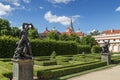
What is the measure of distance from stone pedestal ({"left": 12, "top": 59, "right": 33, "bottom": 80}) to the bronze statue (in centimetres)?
23

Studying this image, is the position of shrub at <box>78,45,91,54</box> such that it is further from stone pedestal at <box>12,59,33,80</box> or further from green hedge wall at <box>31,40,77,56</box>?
stone pedestal at <box>12,59,33,80</box>

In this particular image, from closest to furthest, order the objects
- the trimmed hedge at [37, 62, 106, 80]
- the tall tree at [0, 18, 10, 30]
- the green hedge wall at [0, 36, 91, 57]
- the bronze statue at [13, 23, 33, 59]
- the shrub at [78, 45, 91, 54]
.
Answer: the bronze statue at [13, 23, 33, 59] < the trimmed hedge at [37, 62, 106, 80] < the green hedge wall at [0, 36, 91, 57] < the tall tree at [0, 18, 10, 30] < the shrub at [78, 45, 91, 54]

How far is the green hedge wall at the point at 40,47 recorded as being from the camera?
3225cm

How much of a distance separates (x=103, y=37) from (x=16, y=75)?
87.1 metres

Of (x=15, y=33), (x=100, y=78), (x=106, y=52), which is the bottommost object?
(x=100, y=78)

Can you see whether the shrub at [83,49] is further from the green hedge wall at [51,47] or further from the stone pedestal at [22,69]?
the stone pedestal at [22,69]

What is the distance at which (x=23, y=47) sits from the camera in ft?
42.3

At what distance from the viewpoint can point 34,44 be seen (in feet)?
122

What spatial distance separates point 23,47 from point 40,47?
25542 millimetres

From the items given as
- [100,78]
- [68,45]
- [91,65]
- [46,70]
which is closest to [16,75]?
[46,70]

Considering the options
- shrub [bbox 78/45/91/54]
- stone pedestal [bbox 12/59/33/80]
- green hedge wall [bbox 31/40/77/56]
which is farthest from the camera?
shrub [bbox 78/45/91/54]

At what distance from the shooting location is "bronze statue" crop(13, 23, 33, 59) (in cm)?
1266

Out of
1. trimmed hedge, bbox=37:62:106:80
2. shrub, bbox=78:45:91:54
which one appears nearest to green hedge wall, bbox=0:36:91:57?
shrub, bbox=78:45:91:54

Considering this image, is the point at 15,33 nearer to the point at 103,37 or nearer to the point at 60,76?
the point at 60,76
